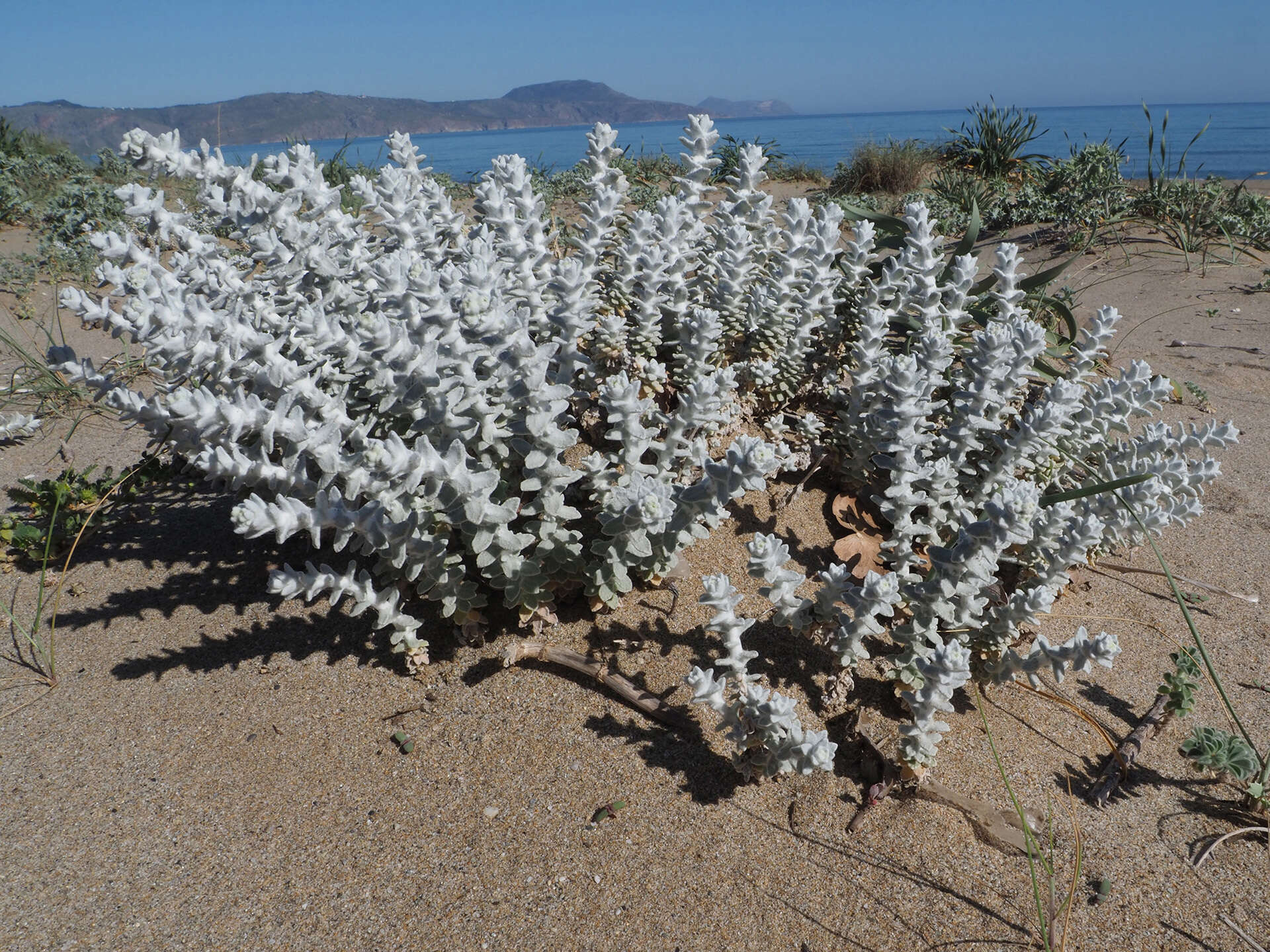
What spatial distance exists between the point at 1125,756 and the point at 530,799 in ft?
5.13

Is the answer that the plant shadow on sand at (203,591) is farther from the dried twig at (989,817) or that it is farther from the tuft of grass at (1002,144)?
the tuft of grass at (1002,144)

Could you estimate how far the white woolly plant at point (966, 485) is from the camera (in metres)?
1.81

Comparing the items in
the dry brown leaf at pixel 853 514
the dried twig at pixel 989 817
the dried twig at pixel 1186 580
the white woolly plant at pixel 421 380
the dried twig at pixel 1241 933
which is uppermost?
the white woolly plant at pixel 421 380

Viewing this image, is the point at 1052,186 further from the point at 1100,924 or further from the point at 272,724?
the point at 272,724

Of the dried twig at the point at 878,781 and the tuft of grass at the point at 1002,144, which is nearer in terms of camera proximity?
the dried twig at the point at 878,781

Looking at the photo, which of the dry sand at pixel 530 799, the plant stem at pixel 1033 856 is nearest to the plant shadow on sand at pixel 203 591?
the dry sand at pixel 530 799

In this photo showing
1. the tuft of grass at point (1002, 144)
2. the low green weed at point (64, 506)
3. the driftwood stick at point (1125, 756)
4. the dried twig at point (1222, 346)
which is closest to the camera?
the driftwood stick at point (1125, 756)

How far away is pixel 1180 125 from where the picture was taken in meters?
25.5

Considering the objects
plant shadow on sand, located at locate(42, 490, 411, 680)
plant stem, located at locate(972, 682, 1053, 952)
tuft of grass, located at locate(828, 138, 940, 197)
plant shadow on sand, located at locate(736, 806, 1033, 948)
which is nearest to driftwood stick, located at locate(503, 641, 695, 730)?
plant shadow on sand, located at locate(736, 806, 1033, 948)

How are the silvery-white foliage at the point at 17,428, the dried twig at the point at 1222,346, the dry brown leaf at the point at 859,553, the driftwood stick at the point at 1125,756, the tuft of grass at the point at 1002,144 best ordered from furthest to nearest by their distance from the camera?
the tuft of grass at the point at 1002,144 → the dried twig at the point at 1222,346 → the silvery-white foliage at the point at 17,428 → the dry brown leaf at the point at 859,553 → the driftwood stick at the point at 1125,756

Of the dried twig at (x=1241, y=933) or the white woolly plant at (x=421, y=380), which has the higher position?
the white woolly plant at (x=421, y=380)

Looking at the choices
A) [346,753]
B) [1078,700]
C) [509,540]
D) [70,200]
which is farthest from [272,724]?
[70,200]

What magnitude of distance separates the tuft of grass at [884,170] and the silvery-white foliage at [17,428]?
8.74 metres

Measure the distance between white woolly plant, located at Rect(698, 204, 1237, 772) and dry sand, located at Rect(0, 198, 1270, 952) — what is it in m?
0.25
